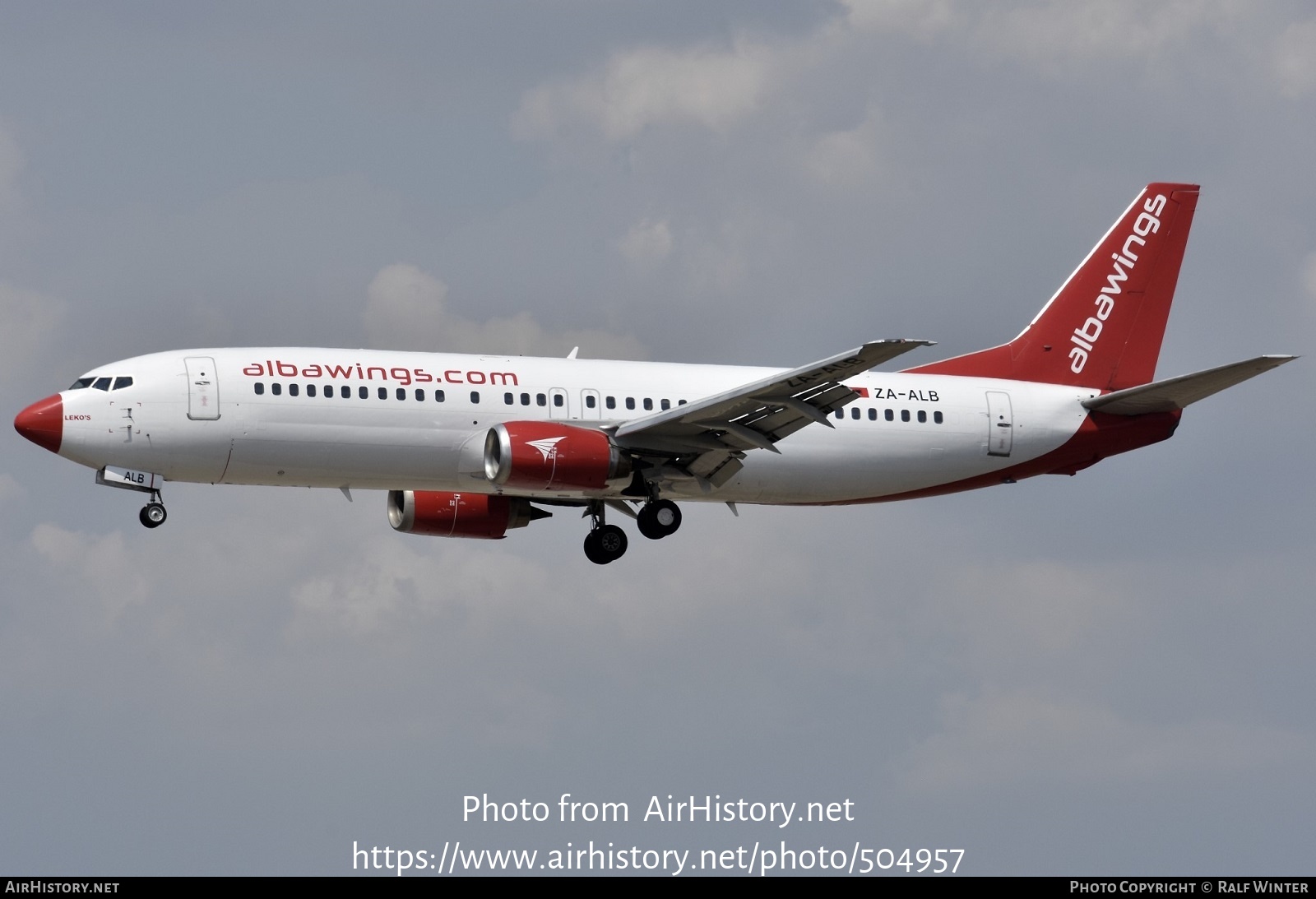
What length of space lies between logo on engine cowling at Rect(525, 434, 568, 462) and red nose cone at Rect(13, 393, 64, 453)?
11.2m

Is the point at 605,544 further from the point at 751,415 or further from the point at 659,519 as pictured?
the point at 751,415

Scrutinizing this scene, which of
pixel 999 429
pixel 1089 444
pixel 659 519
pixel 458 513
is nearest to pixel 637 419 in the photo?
pixel 659 519

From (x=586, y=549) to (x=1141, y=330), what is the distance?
17.7m

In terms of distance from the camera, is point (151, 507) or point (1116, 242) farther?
point (1116, 242)

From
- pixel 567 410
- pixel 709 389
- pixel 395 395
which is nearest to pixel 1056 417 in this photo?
pixel 709 389

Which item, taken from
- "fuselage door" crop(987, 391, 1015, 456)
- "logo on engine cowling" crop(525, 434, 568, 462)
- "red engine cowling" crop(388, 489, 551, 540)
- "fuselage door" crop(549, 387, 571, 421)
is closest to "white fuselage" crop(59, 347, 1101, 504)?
"fuselage door" crop(549, 387, 571, 421)

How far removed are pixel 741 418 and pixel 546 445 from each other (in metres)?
5.14

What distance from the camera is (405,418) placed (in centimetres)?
4994

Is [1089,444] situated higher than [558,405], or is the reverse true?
[1089,444]

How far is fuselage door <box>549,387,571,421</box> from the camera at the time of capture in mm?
51625

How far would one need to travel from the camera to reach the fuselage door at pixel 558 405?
51625mm

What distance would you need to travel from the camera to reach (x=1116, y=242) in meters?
60.2

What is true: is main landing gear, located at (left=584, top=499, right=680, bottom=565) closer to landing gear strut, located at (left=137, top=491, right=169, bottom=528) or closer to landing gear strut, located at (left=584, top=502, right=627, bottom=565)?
landing gear strut, located at (left=584, top=502, right=627, bottom=565)

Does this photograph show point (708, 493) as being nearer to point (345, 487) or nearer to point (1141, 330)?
point (345, 487)
